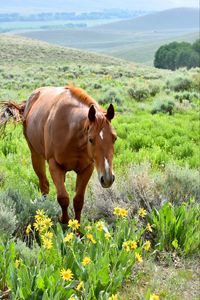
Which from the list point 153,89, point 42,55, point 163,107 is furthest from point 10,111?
point 42,55

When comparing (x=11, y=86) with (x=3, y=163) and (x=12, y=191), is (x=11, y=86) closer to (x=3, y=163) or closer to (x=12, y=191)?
(x=3, y=163)

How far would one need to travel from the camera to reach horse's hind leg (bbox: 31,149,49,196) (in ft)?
21.4

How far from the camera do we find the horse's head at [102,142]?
438cm

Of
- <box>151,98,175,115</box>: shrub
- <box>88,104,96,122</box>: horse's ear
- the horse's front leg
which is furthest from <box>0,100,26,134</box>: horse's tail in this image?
<box>151,98,175,115</box>: shrub

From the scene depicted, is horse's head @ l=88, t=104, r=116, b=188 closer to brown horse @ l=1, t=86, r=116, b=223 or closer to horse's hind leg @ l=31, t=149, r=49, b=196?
brown horse @ l=1, t=86, r=116, b=223

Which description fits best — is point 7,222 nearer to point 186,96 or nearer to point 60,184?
point 60,184

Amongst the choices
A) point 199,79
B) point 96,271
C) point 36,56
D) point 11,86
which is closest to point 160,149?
point 96,271

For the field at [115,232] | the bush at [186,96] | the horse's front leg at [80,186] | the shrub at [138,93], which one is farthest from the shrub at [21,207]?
the shrub at [138,93]

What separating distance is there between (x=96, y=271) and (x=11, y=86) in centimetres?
2085

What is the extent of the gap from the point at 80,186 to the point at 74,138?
2.07ft

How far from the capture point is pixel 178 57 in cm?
8556

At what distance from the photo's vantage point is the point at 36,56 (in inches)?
2452

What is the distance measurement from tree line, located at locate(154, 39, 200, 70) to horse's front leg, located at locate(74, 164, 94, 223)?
3204 inches

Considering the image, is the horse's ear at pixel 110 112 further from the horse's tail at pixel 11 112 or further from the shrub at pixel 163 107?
the shrub at pixel 163 107
